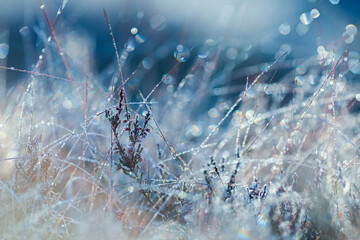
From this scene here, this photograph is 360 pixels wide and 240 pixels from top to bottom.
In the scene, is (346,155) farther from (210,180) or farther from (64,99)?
(64,99)

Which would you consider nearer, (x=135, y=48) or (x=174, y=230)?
(x=174, y=230)

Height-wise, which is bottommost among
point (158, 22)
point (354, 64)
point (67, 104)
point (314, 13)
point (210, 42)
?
point (314, 13)

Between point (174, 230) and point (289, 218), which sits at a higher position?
point (174, 230)

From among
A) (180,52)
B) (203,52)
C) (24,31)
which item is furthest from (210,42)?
(24,31)

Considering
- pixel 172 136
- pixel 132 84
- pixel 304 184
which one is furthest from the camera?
pixel 132 84

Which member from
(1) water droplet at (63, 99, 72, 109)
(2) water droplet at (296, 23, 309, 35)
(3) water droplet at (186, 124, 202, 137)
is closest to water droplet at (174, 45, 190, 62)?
(3) water droplet at (186, 124, 202, 137)

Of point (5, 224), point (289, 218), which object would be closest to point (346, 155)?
point (289, 218)

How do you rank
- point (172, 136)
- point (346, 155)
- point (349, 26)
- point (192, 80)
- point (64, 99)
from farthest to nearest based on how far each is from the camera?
point (349, 26) < point (192, 80) < point (64, 99) < point (172, 136) < point (346, 155)

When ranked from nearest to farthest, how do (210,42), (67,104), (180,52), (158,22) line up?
(67,104) < (180,52) < (210,42) < (158,22)

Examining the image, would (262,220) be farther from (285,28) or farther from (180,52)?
(285,28)
